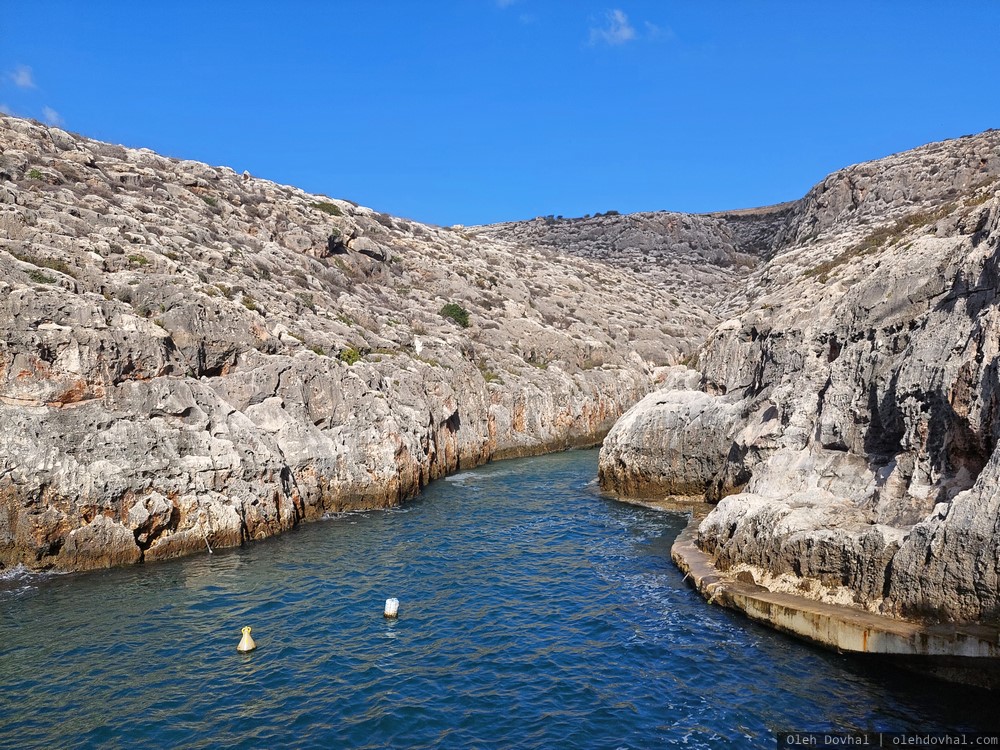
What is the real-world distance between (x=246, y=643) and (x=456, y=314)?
4499 cm

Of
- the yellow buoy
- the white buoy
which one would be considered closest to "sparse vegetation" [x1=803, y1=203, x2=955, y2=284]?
the white buoy

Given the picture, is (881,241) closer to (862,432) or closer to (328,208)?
(862,432)

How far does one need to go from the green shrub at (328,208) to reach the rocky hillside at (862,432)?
48110 mm

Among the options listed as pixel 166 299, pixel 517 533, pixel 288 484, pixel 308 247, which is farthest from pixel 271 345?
pixel 308 247

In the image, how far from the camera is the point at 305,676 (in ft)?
52.7

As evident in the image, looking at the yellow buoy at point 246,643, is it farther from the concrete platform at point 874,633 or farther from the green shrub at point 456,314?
the green shrub at point 456,314

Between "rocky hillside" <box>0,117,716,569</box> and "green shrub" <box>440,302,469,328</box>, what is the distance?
0.92ft

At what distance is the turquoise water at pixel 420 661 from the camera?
44.3 feet

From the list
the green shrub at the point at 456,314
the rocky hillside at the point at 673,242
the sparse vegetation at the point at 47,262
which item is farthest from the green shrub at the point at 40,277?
Result: the rocky hillside at the point at 673,242

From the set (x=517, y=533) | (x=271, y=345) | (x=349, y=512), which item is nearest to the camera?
(x=517, y=533)

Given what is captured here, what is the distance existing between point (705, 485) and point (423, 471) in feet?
49.5

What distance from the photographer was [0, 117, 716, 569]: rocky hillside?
2433cm

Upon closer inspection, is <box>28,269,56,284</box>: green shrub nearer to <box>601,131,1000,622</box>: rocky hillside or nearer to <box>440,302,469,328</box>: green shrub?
<box>601,131,1000,622</box>: rocky hillside

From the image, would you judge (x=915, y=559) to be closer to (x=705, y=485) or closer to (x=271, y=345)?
(x=705, y=485)
